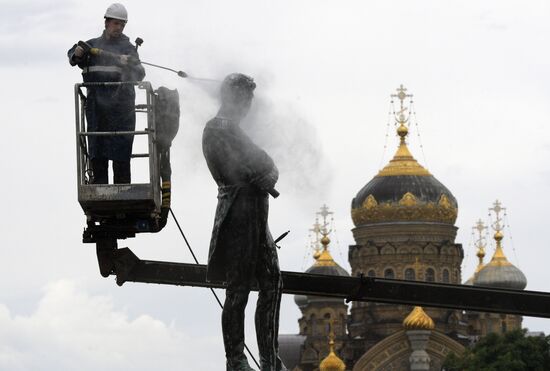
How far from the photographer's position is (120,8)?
56.3ft

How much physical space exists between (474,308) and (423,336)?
334 feet

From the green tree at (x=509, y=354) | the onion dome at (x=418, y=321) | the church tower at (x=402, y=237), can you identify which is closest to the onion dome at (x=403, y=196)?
the church tower at (x=402, y=237)

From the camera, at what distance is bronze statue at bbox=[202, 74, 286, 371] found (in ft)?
53.7

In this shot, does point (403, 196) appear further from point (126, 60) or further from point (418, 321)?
point (126, 60)

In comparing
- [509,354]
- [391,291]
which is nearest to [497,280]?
[509,354]

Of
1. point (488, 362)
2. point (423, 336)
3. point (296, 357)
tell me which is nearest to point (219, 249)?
point (488, 362)

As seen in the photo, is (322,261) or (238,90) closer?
(238,90)

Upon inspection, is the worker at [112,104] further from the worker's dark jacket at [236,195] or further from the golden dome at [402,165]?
the golden dome at [402,165]

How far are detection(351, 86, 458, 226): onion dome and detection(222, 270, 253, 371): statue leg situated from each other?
106180mm

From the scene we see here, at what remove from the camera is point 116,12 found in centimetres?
1716

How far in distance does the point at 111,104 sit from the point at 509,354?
3270 inches

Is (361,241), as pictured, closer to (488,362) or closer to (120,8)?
Result: (488,362)

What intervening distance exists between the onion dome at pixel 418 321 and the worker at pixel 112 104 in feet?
333

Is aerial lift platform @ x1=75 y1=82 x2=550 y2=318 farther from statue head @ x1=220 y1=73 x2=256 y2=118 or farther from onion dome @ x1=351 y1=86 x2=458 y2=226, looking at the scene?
onion dome @ x1=351 y1=86 x2=458 y2=226
